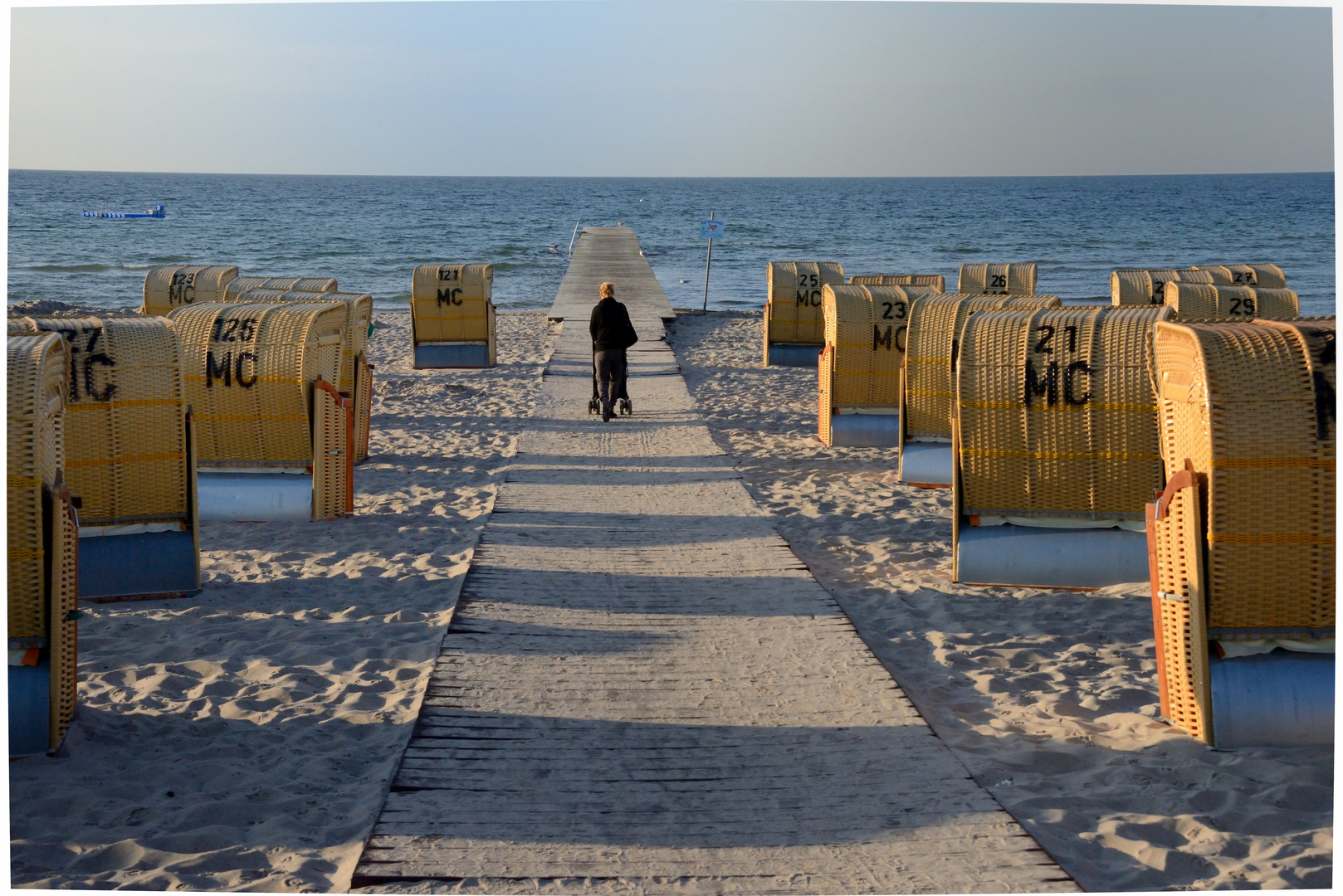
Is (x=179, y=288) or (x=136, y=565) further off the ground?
(x=179, y=288)

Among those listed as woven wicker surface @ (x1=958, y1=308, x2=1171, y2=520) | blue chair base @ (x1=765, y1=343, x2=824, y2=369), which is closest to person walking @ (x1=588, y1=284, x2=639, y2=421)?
woven wicker surface @ (x1=958, y1=308, x2=1171, y2=520)

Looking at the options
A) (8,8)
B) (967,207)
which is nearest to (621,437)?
(8,8)

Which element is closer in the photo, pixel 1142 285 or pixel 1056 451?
pixel 1056 451

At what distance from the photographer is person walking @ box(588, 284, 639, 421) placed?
1068cm

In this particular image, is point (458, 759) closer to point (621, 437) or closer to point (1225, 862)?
point (1225, 862)

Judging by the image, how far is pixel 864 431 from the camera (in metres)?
10.2

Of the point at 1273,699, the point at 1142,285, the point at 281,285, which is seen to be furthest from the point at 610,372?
the point at 1273,699

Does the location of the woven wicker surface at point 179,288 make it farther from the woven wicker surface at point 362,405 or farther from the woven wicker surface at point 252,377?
the woven wicker surface at point 252,377

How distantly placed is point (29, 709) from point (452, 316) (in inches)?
486

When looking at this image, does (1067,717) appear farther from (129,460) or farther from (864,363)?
(864,363)

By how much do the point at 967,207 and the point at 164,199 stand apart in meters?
70.4

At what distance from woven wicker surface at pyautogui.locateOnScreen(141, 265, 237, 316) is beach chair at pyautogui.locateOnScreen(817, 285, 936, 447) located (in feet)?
24.6

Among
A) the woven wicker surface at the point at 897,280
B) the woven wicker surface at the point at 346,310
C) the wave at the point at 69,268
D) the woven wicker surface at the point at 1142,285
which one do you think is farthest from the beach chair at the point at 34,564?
the wave at the point at 69,268

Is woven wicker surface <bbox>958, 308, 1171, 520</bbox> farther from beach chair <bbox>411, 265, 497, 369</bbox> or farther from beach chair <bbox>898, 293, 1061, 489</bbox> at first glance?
beach chair <bbox>411, 265, 497, 369</bbox>
